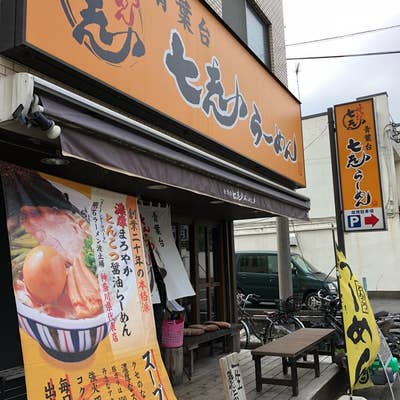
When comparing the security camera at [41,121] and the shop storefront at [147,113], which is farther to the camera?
the shop storefront at [147,113]

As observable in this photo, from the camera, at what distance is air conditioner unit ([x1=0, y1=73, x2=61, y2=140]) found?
2932mm

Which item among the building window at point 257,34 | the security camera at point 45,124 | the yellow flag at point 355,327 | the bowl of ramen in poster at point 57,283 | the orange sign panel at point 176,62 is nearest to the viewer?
the security camera at point 45,124

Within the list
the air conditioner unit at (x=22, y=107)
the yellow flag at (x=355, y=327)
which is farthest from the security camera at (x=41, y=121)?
the yellow flag at (x=355, y=327)

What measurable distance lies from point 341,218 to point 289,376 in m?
3.72

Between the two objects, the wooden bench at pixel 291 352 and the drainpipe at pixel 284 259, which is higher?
the drainpipe at pixel 284 259

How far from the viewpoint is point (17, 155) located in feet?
12.8

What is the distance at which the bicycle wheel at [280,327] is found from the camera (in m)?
9.37

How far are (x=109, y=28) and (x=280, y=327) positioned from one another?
24.3 ft

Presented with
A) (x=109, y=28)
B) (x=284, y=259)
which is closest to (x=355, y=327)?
(x=109, y=28)

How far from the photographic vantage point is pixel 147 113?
4.52 m

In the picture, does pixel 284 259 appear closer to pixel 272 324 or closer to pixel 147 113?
pixel 272 324

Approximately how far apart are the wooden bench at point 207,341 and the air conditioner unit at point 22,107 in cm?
448

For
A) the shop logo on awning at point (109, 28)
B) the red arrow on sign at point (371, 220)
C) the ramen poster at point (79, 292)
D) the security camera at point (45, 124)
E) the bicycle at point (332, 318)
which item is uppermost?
the shop logo on awning at point (109, 28)

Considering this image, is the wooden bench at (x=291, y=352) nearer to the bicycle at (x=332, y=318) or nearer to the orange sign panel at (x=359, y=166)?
the bicycle at (x=332, y=318)
